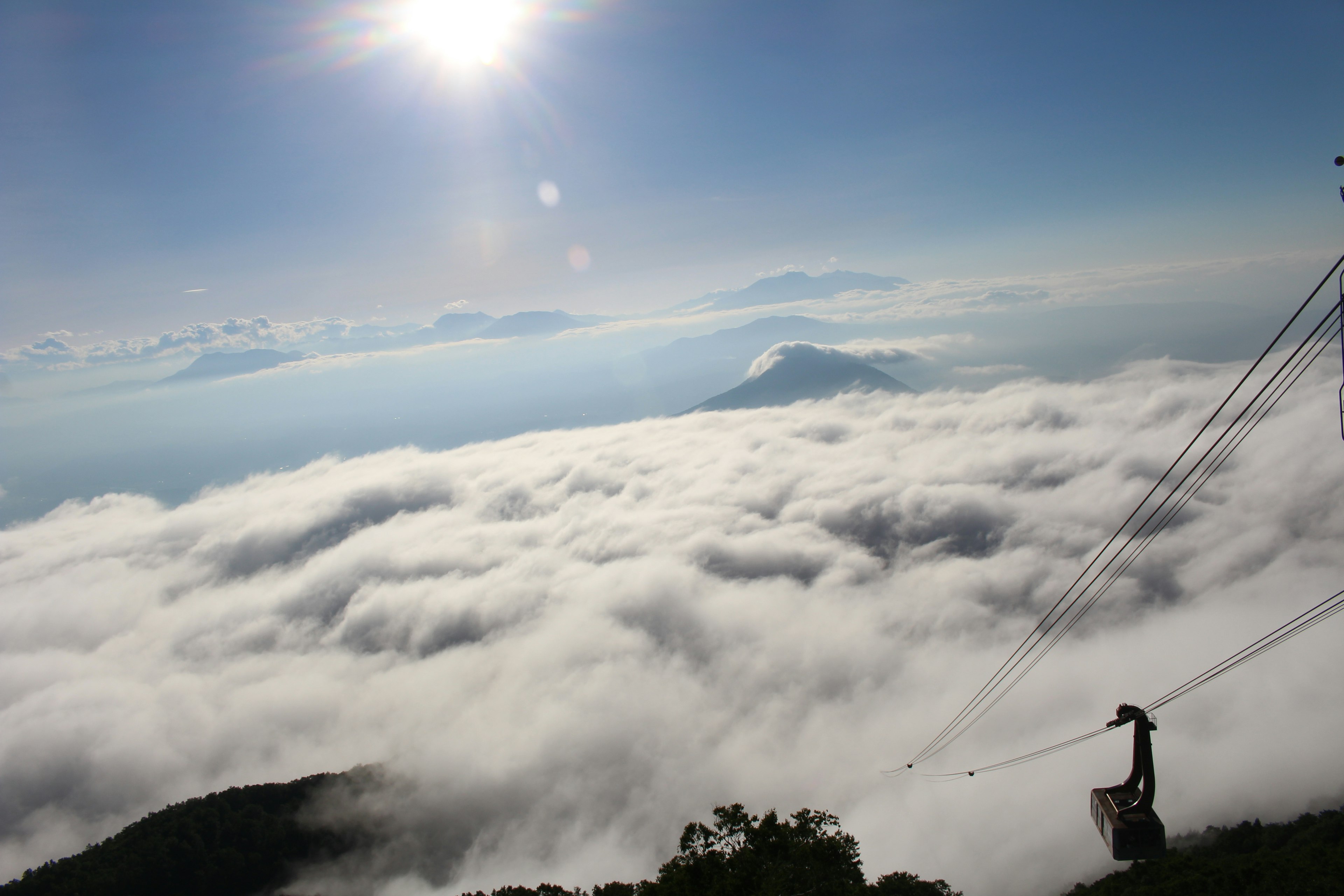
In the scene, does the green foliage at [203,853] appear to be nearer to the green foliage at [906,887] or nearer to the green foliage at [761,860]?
the green foliage at [761,860]

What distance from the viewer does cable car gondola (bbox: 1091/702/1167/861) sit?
36.0 ft

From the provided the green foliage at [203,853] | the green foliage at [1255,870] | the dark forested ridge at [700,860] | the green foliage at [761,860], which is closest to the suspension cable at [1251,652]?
the green foliage at [761,860]

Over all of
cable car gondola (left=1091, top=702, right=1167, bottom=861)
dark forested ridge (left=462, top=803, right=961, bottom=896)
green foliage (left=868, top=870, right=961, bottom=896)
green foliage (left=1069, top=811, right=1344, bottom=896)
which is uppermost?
cable car gondola (left=1091, top=702, right=1167, bottom=861)

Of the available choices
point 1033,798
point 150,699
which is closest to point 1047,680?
point 1033,798

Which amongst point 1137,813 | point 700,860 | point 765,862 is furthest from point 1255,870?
point 1137,813

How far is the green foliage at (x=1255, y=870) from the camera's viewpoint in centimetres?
3834

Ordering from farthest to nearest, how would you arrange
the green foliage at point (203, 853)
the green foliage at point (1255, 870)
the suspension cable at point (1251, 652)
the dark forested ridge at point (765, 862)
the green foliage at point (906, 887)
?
the green foliage at point (203, 853) < the green foliage at point (1255, 870) < the green foliage at point (906, 887) < the dark forested ridge at point (765, 862) < the suspension cable at point (1251, 652)

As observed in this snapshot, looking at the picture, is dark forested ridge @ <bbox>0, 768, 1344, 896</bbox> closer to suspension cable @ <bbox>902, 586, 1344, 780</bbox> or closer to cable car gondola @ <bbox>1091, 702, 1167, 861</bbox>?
suspension cable @ <bbox>902, 586, 1344, 780</bbox>

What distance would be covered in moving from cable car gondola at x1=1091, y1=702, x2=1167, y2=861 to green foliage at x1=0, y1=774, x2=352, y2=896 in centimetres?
7972

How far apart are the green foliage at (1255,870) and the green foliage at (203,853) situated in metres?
83.6

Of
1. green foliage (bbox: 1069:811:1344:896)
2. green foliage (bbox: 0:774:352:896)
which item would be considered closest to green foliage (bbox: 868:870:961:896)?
green foliage (bbox: 1069:811:1344:896)

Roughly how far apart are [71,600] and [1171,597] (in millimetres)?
328442

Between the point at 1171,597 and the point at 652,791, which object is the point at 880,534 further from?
the point at 652,791

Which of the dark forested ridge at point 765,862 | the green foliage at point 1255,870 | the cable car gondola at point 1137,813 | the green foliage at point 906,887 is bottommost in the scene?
the green foliage at point 1255,870
